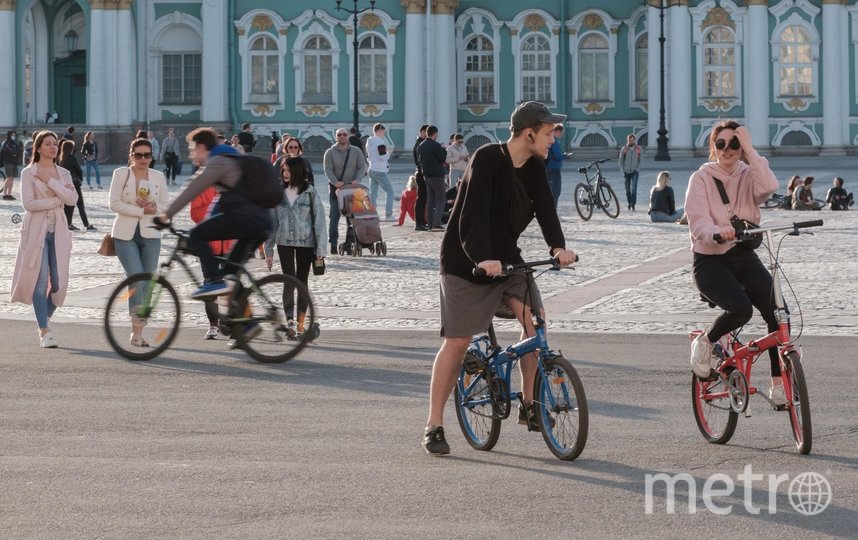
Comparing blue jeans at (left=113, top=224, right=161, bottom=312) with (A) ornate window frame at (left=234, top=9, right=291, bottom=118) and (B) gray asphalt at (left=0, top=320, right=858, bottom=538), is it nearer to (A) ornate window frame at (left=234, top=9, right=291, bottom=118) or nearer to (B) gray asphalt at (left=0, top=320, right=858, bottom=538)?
(B) gray asphalt at (left=0, top=320, right=858, bottom=538)

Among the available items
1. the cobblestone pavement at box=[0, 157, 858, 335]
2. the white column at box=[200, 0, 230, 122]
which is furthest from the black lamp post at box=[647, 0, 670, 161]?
the cobblestone pavement at box=[0, 157, 858, 335]

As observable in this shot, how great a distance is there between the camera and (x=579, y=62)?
5538 centimetres

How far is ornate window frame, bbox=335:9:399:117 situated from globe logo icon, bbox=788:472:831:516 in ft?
156

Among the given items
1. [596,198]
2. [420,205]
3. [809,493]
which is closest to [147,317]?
[809,493]

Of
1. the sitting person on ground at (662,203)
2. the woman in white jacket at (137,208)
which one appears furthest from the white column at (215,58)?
the woman in white jacket at (137,208)

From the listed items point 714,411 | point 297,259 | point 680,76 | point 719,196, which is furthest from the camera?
point 680,76

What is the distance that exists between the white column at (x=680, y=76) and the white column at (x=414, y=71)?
7345 mm

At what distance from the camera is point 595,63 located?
55.4 m

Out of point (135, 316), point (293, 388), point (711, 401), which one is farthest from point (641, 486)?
point (135, 316)

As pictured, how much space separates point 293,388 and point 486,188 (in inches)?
140

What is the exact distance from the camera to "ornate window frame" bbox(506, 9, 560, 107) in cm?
5541

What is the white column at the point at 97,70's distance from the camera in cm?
5325

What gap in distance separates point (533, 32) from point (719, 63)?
5876mm

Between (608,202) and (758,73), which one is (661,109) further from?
(608,202)
